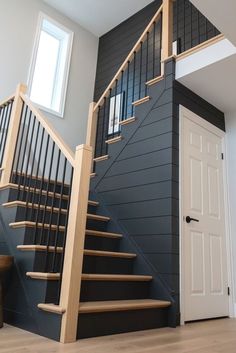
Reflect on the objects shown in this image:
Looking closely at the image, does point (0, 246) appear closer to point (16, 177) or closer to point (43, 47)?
point (16, 177)

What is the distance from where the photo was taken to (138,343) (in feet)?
6.43

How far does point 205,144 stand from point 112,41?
3681 mm

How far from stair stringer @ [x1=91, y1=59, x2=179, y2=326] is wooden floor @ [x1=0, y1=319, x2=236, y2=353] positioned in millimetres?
365

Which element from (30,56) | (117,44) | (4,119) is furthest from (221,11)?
(117,44)

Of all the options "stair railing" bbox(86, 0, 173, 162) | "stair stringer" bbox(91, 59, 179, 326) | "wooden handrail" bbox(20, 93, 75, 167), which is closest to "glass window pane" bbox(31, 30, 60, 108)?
"stair railing" bbox(86, 0, 173, 162)

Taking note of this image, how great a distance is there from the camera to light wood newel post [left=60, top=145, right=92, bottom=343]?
1915 millimetres

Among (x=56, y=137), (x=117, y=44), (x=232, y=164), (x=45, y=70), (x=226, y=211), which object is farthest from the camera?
(x=117, y=44)

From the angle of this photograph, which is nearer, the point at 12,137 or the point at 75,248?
the point at 75,248

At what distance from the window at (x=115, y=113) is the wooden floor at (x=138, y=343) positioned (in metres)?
3.42

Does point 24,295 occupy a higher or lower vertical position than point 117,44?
lower

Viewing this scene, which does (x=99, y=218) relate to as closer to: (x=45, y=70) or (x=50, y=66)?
(x=45, y=70)

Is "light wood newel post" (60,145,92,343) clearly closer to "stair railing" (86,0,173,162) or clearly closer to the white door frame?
the white door frame

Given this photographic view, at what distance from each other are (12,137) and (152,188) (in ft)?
5.10

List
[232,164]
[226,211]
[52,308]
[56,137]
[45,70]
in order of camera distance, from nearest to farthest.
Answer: [52,308] < [56,137] < [226,211] < [232,164] < [45,70]
